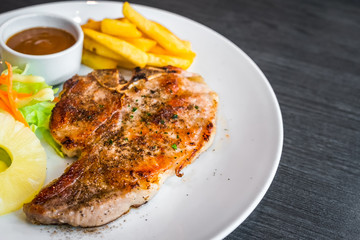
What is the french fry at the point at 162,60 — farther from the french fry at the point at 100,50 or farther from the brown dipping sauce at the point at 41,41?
the brown dipping sauce at the point at 41,41

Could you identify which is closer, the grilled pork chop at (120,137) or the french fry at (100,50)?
the grilled pork chop at (120,137)

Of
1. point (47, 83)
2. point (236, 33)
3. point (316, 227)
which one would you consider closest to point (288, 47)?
point (236, 33)

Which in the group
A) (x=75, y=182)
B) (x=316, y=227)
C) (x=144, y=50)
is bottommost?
(x=316, y=227)

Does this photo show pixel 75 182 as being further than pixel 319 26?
No

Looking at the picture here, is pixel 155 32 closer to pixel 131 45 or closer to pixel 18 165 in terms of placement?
pixel 131 45

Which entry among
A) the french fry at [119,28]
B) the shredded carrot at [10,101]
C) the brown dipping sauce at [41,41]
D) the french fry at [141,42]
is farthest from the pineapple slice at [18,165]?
the french fry at [141,42]

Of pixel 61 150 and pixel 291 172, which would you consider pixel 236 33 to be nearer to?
pixel 291 172

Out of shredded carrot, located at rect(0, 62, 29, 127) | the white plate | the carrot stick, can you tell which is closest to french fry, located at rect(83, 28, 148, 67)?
the white plate

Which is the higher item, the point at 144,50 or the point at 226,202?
the point at 144,50
